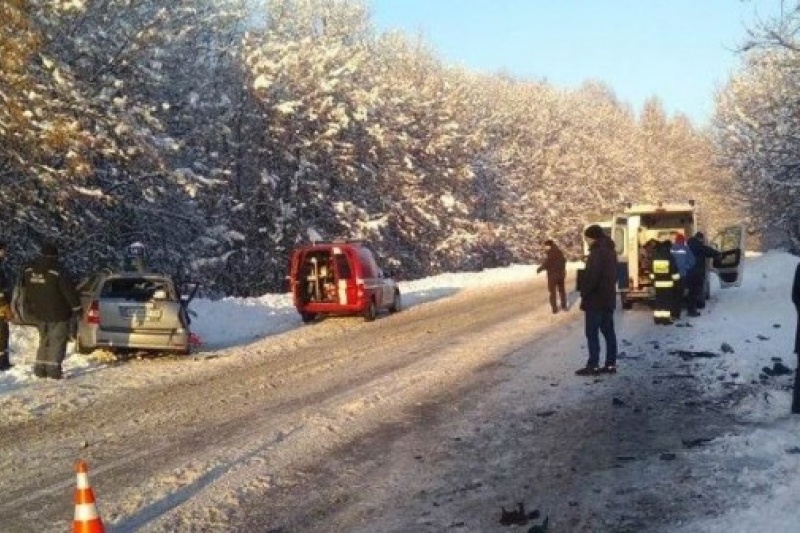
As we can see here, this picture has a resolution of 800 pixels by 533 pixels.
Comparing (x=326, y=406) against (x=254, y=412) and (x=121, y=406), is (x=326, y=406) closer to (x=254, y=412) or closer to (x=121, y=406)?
(x=254, y=412)

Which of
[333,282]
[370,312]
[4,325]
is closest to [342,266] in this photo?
[333,282]

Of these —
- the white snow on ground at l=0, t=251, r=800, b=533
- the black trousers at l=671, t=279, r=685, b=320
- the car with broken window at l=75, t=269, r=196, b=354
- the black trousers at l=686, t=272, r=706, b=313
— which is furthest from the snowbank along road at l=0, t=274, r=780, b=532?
the black trousers at l=686, t=272, r=706, b=313

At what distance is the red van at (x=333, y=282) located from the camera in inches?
878

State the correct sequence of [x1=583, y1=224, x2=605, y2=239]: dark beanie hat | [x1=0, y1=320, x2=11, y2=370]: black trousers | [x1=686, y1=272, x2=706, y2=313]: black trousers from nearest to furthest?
[x1=583, y1=224, x2=605, y2=239]: dark beanie hat, [x1=0, y1=320, x2=11, y2=370]: black trousers, [x1=686, y1=272, x2=706, y2=313]: black trousers

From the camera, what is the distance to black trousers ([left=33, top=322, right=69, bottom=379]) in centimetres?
1346

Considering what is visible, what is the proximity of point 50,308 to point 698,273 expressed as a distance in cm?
1382

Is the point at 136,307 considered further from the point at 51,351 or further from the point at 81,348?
the point at 51,351

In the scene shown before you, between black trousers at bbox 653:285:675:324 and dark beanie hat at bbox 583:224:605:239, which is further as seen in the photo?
Answer: black trousers at bbox 653:285:675:324

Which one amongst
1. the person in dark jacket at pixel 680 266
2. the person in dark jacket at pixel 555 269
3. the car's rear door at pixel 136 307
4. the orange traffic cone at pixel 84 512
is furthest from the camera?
the person in dark jacket at pixel 555 269

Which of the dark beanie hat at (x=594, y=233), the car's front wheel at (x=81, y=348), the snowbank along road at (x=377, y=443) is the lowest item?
the snowbank along road at (x=377, y=443)

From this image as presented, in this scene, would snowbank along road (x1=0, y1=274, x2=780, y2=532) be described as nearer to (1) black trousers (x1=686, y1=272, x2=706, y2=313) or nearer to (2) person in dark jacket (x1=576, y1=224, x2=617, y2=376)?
(2) person in dark jacket (x1=576, y1=224, x2=617, y2=376)

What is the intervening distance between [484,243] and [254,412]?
1913 inches

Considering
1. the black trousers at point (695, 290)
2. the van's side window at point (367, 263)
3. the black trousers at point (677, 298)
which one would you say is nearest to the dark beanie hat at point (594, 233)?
the black trousers at point (677, 298)

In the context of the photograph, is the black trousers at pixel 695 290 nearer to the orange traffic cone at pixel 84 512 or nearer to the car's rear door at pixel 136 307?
the car's rear door at pixel 136 307
